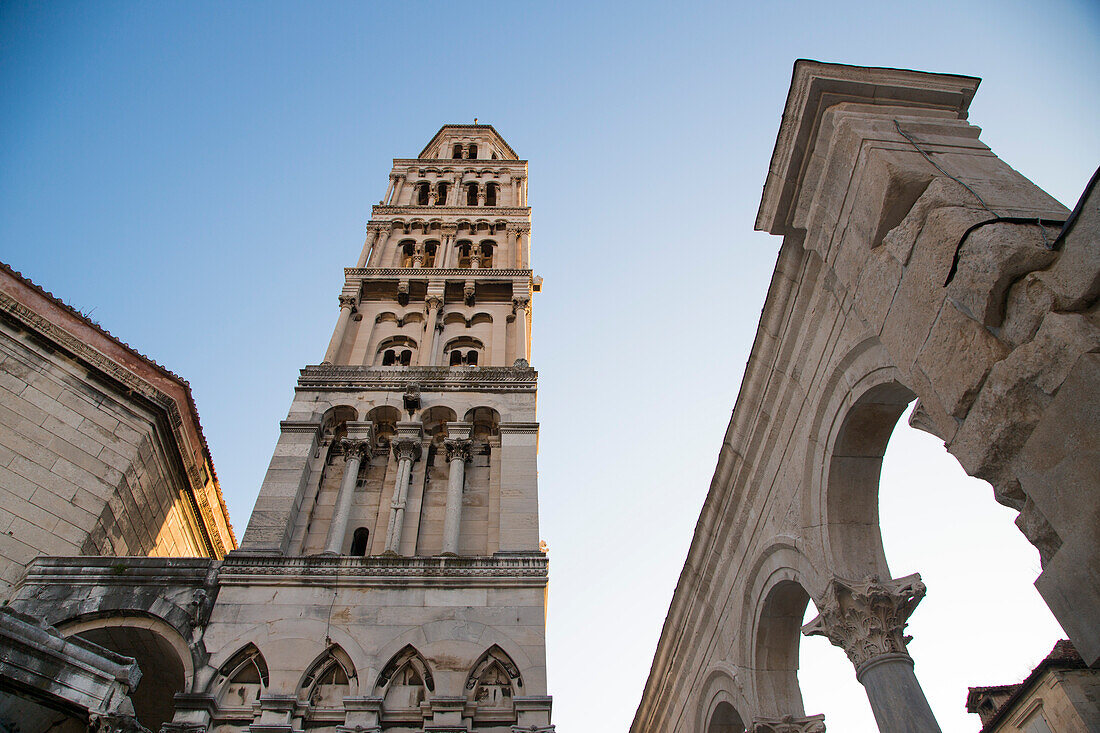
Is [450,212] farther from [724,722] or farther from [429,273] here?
[724,722]

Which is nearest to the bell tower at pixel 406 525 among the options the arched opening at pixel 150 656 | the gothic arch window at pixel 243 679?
the gothic arch window at pixel 243 679

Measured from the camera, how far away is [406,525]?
14.5 metres

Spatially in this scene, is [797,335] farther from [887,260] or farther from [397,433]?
[397,433]

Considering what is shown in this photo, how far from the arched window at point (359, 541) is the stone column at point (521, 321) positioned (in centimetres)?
612

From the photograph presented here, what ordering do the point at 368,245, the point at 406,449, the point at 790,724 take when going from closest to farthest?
the point at 790,724 → the point at 406,449 → the point at 368,245

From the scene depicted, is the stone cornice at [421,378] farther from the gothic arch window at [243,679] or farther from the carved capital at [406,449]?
the gothic arch window at [243,679]

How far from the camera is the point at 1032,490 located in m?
5.12

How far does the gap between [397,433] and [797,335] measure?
9538 millimetres

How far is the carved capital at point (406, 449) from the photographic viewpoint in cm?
1566

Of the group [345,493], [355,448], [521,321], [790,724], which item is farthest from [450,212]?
[790,724]

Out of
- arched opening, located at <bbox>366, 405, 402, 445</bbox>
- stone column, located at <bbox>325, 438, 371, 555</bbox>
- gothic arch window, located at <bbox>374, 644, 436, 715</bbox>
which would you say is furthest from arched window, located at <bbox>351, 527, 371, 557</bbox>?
gothic arch window, located at <bbox>374, 644, 436, 715</bbox>

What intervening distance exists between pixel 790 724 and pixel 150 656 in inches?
383

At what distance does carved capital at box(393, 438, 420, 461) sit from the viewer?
15.7m

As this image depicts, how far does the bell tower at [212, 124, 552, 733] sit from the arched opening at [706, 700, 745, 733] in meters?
2.65
